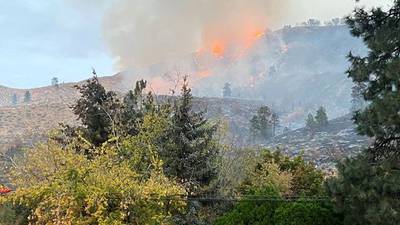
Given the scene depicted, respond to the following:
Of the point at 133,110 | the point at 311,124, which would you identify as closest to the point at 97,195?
the point at 133,110

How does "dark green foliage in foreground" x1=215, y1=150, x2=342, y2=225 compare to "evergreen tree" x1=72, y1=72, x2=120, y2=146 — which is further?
"evergreen tree" x1=72, y1=72, x2=120, y2=146

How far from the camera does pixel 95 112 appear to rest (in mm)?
31344

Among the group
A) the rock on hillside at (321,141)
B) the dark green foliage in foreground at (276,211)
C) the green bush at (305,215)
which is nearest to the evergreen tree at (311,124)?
the rock on hillside at (321,141)

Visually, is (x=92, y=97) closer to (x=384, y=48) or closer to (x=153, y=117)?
(x=153, y=117)

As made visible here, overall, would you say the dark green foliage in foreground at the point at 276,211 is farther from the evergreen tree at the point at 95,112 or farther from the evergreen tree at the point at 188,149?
the evergreen tree at the point at 95,112

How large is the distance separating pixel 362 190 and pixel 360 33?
17.3 feet

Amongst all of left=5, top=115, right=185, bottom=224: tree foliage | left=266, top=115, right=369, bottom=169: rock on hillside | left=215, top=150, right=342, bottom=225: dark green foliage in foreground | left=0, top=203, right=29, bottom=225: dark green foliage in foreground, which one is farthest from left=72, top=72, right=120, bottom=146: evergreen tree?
left=266, top=115, right=369, bottom=169: rock on hillside

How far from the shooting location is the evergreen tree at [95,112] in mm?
30995

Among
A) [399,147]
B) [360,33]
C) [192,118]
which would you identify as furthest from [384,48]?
[192,118]

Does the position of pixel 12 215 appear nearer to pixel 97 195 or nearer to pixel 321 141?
pixel 97 195

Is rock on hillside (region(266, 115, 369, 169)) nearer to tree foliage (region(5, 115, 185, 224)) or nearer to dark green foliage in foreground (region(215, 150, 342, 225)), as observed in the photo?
dark green foliage in foreground (region(215, 150, 342, 225))

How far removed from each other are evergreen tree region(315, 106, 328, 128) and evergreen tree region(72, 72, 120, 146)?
11780cm

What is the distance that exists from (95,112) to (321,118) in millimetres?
127329

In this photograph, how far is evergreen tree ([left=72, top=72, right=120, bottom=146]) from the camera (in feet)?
102
